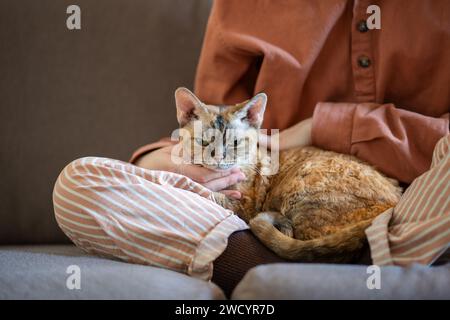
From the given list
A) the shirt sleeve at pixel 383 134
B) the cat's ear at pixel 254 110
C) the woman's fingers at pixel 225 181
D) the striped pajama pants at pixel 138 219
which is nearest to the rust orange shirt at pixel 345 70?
the shirt sleeve at pixel 383 134

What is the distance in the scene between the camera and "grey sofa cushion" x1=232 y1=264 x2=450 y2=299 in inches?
30.1

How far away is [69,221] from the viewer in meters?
1.03

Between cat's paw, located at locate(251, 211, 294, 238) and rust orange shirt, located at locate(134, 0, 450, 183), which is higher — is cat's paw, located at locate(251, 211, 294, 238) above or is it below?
below

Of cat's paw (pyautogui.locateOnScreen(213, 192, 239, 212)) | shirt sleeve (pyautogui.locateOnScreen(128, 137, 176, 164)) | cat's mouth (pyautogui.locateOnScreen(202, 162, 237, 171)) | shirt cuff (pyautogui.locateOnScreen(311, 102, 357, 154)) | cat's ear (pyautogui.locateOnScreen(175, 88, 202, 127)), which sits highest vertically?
cat's ear (pyautogui.locateOnScreen(175, 88, 202, 127))

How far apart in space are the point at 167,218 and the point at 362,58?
0.86 metres

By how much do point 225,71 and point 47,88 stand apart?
25.2 inches

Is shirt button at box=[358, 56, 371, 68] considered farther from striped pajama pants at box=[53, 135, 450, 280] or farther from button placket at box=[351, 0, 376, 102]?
striped pajama pants at box=[53, 135, 450, 280]

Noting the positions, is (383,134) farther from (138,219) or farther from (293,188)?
(138,219)

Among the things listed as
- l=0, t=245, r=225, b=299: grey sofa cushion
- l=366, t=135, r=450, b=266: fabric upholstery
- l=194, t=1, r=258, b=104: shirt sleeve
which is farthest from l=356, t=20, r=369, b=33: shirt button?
l=0, t=245, r=225, b=299: grey sofa cushion

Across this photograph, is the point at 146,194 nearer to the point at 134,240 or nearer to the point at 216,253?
the point at 134,240

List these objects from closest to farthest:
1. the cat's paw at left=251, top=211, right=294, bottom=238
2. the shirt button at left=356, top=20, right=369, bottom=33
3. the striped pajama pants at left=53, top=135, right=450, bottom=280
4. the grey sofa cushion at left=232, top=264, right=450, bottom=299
Result: the grey sofa cushion at left=232, top=264, right=450, bottom=299
the striped pajama pants at left=53, top=135, right=450, bottom=280
the cat's paw at left=251, top=211, right=294, bottom=238
the shirt button at left=356, top=20, right=369, bottom=33

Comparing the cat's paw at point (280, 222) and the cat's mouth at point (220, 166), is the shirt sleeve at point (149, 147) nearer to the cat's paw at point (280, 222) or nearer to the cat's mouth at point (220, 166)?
the cat's mouth at point (220, 166)

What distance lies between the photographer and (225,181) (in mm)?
1334

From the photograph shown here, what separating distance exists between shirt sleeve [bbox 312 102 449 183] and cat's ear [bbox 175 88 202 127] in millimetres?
368
